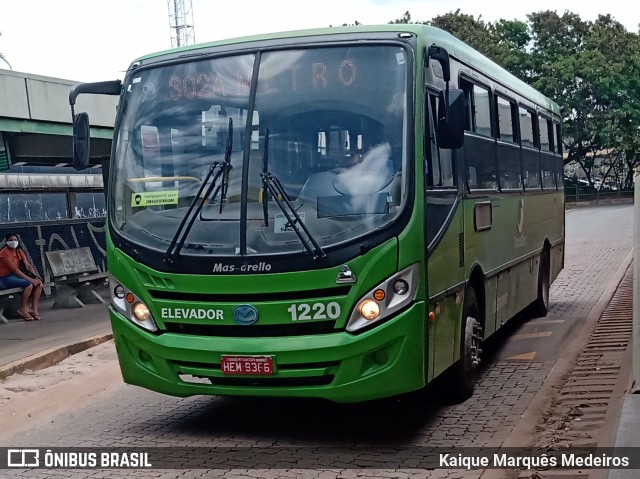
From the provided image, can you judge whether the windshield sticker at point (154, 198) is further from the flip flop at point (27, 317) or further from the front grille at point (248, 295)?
the flip flop at point (27, 317)

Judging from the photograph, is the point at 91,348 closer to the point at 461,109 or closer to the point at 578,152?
the point at 461,109

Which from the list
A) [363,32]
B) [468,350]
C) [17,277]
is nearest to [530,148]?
[468,350]

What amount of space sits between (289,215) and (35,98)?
9.53 metres

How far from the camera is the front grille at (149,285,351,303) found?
6.42 meters

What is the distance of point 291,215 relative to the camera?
6555 millimetres

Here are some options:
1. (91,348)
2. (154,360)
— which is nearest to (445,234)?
(154,360)

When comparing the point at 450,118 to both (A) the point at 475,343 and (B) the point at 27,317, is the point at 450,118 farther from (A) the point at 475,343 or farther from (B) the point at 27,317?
(B) the point at 27,317

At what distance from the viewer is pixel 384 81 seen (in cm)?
681

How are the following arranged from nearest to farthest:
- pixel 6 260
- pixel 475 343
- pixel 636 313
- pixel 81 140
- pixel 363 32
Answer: pixel 363 32, pixel 636 313, pixel 81 140, pixel 475 343, pixel 6 260

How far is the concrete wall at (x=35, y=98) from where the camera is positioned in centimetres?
1416

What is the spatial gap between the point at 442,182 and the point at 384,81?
0.96 meters

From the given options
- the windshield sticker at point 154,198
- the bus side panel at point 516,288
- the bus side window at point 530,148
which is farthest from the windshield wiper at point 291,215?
the bus side window at point 530,148

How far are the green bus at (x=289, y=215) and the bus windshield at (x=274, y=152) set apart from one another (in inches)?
0.4

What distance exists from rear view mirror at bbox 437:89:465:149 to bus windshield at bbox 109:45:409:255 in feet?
1.13
